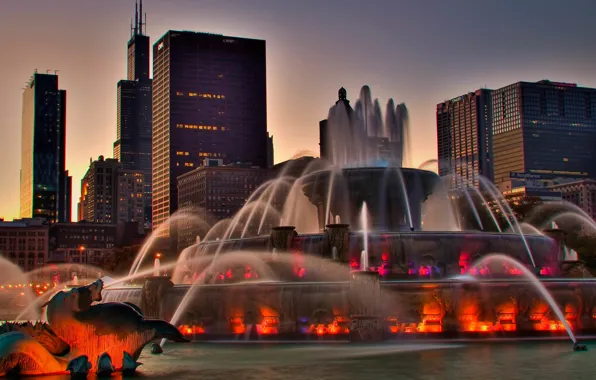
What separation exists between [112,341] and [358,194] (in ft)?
91.3

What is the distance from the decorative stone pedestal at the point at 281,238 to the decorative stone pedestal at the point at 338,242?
2013 mm

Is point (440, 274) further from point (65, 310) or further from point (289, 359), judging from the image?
point (65, 310)

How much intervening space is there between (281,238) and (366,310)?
9763 mm

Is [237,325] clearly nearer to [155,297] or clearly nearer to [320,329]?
[320,329]

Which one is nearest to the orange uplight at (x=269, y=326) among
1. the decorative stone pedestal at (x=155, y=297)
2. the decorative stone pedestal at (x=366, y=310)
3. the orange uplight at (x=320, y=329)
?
the orange uplight at (x=320, y=329)

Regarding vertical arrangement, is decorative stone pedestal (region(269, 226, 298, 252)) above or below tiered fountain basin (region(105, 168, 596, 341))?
above

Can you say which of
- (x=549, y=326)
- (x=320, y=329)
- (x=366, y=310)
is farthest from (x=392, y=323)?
(x=549, y=326)

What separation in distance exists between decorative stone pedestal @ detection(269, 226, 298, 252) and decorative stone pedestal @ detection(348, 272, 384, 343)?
28.6 ft

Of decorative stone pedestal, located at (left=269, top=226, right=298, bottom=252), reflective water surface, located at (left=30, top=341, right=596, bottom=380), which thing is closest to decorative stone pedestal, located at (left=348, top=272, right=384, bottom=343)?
reflective water surface, located at (left=30, top=341, right=596, bottom=380)

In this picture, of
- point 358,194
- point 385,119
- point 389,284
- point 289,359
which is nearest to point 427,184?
point 358,194

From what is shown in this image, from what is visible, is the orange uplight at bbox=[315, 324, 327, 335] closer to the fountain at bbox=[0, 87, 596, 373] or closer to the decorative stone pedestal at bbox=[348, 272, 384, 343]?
the fountain at bbox=[0, 87, 596, 373]

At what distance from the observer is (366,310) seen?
1297 inches

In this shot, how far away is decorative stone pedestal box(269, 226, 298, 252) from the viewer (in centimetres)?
4169

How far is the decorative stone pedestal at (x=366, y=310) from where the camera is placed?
32750 mm
